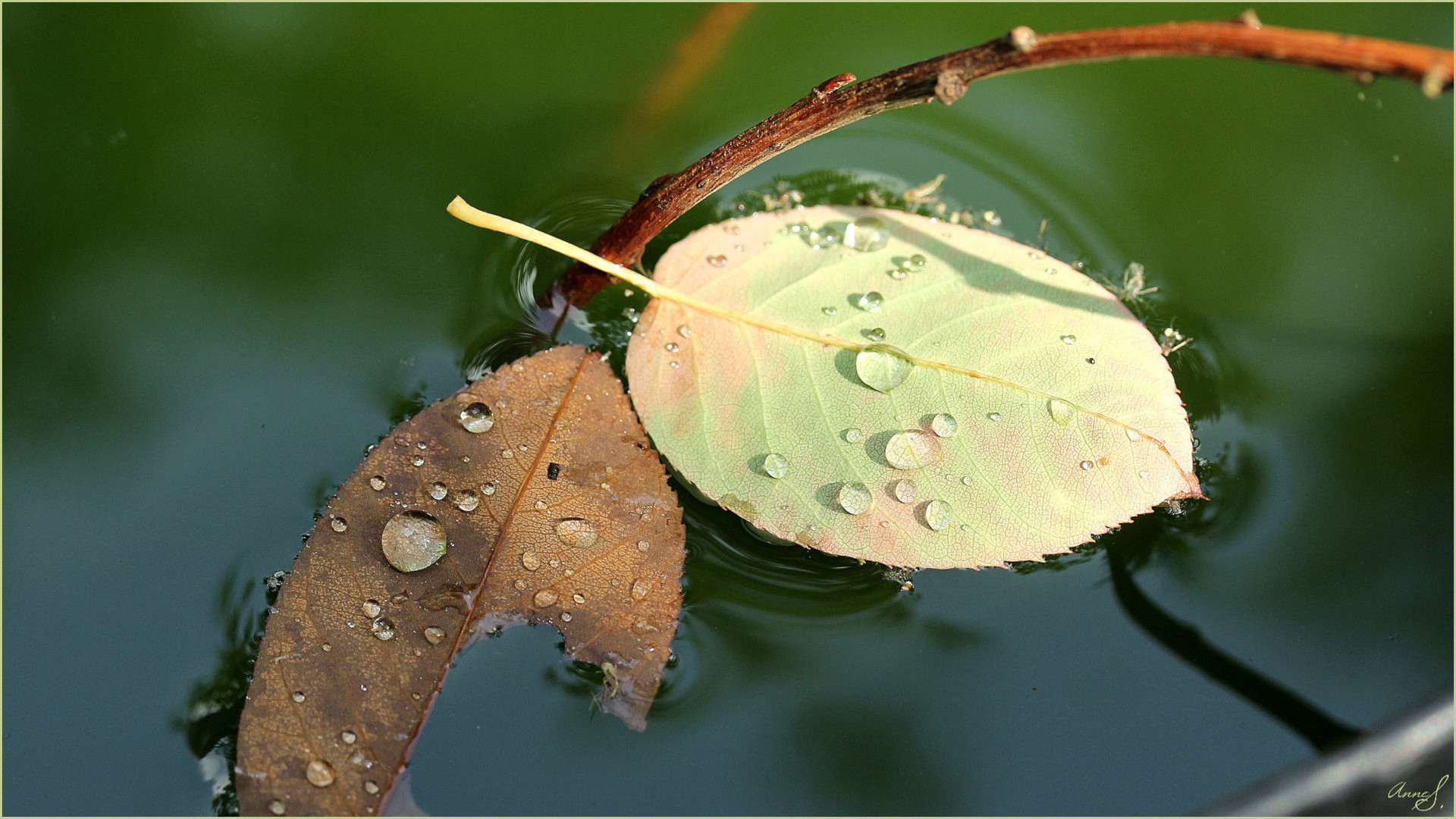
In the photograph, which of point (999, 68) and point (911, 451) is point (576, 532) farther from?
point (999, 68)

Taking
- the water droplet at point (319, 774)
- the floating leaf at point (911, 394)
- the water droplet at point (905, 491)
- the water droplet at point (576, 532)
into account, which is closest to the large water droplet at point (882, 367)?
the floating leaf at point (911, 394)

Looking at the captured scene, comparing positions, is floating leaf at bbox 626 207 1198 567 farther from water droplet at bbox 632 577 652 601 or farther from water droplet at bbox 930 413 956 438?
water droplet at bbox 632 577 652 601

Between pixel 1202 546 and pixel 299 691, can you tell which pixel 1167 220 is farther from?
pixel 299 691

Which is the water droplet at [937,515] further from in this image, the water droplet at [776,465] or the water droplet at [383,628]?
the water droplet at [383,628]

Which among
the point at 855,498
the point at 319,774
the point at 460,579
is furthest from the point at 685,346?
the point at 319,774

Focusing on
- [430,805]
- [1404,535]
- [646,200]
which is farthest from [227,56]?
[1404,535]

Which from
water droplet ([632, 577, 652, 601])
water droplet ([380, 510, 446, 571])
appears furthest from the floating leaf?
water droplet ([380, 510, 446, 571])
